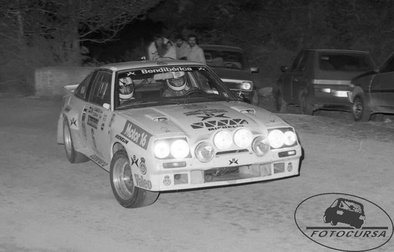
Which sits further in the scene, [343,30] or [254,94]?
[343,30]

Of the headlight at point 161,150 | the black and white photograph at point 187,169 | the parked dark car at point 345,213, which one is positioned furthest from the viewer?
the headlight at point 161,150

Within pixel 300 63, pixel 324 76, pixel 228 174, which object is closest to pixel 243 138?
pixel 228 174

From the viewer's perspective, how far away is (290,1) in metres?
26.8

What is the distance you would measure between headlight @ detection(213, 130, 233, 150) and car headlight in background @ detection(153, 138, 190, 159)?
30cm

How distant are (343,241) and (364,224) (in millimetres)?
525

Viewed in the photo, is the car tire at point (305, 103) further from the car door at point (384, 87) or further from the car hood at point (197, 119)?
the car hood at point (197, 119)

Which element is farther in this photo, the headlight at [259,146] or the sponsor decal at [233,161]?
the headlight at [259,146]

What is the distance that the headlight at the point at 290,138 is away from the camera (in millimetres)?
6873

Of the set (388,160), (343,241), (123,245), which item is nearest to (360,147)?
(388,160)

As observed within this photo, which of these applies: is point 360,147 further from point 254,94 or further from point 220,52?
point 220,52

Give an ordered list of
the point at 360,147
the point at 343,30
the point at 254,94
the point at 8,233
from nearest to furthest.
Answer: the point at 8,233, the point at 360,147, the point at 254,94, the point at 343,30

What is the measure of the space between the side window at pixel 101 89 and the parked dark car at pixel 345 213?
9.17ft

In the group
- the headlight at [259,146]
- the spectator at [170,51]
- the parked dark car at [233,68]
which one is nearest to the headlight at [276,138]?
the headlight at [259,146]

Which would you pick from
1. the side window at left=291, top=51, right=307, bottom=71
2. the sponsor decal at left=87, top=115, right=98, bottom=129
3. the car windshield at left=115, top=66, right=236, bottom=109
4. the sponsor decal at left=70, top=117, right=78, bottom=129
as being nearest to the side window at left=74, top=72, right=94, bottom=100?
the sponsor decal at left=70, top=117, right=78, bottom=129
